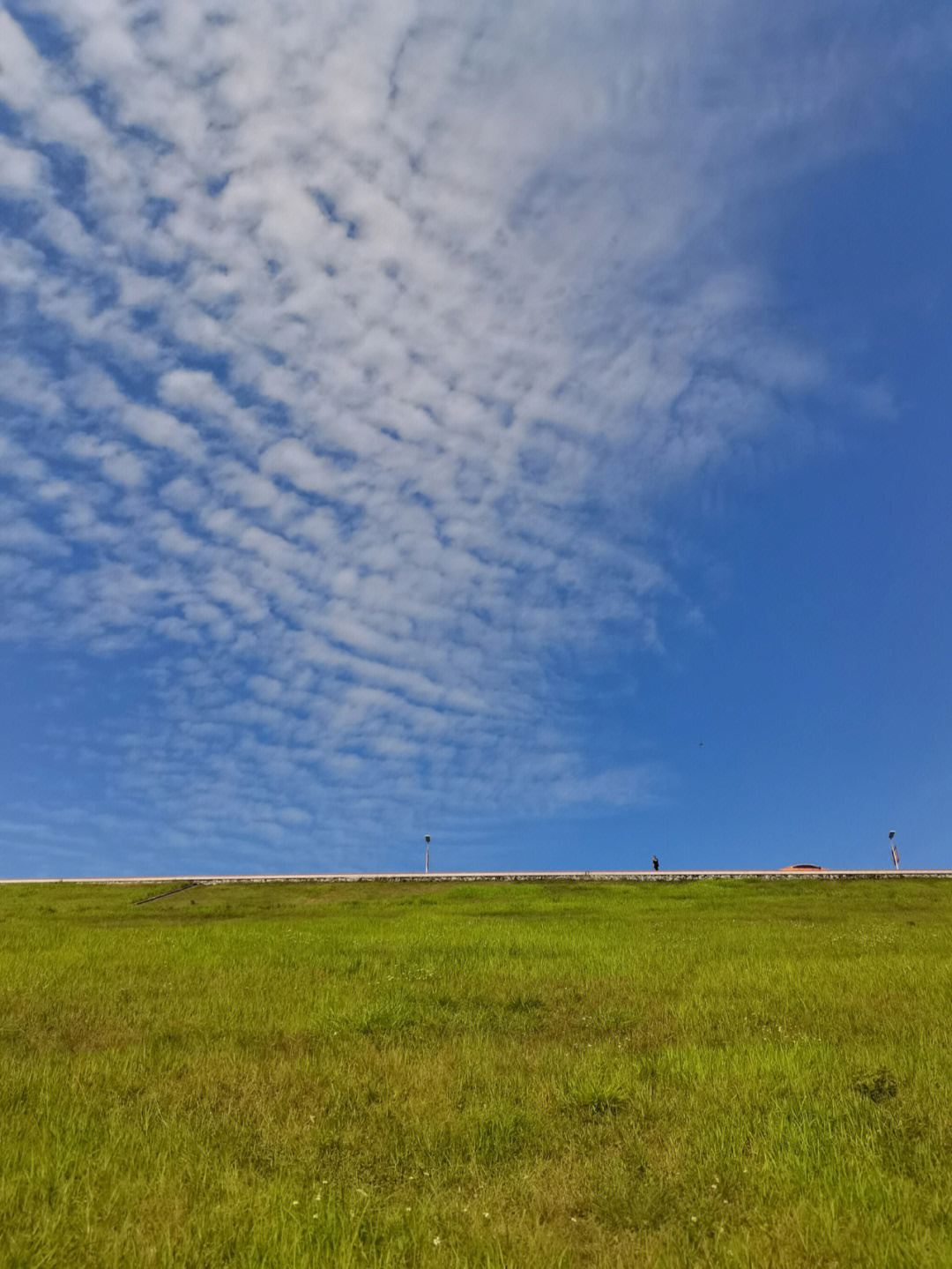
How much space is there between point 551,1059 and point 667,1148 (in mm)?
2574

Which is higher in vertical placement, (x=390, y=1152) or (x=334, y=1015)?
(x=334, y=1015)

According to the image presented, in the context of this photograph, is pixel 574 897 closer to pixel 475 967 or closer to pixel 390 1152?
pixel 475 967

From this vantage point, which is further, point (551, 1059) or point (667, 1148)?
point (551, 1059)

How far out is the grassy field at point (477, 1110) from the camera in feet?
18.0

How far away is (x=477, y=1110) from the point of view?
7590 millimetres

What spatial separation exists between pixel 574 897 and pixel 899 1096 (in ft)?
99.6

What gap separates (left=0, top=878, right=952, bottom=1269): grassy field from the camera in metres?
5.47

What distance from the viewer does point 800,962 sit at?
1499 cm

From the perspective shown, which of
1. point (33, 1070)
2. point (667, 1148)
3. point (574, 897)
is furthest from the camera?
point (574, 897)

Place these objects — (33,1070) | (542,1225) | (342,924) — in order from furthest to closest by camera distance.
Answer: (342,924) → (33,1070) → (542,1225)

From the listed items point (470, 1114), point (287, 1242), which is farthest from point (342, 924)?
point (287, 1242)

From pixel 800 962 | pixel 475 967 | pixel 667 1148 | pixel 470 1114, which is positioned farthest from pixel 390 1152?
pixel 800 962

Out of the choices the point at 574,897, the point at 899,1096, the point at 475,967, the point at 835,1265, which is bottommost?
the point at 835,1265

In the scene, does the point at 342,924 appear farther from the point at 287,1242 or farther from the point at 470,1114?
the point at 287,1242
